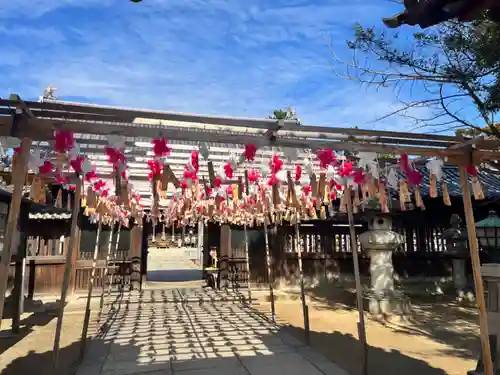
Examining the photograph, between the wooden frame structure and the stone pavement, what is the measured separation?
1668 mm

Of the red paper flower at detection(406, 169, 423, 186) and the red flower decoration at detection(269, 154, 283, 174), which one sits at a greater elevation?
the red flower decoration at detection(269, 154, 283, 174)

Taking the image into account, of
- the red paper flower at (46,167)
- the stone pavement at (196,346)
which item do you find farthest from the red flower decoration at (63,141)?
the stone pavement at (196,346)

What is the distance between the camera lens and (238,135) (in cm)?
378

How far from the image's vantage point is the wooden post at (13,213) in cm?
311

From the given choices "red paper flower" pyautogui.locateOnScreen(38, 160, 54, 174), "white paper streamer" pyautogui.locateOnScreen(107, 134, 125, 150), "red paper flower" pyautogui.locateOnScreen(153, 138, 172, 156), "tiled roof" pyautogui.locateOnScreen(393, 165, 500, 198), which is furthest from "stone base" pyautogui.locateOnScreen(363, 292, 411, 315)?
"red paper flower" pyautogui.locateOnScreen(38, 160, 54, 174)

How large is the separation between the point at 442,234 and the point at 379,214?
176 inches

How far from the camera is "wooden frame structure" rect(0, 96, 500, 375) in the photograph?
3331mm

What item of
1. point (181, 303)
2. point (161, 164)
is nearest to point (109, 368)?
point (161, 164)

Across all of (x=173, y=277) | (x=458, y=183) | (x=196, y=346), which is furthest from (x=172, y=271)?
(x=196, y=346)

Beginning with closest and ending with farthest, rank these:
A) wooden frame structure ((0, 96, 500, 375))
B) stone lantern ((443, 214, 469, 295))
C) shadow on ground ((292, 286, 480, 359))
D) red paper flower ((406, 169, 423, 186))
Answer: wooden frame structure ((0, 96, 500, 375)) < red paper flower ((406, 169, 423, 186)) < shadow on ground ((292, 286, 480, 359)) < stone lantern ((443, 214, 469, 295))

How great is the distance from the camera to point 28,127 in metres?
3.37

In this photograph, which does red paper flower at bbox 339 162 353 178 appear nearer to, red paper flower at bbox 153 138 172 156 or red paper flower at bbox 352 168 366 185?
red paper flower at bbox 352 168 366 185

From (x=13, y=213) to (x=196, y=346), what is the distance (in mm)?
4475

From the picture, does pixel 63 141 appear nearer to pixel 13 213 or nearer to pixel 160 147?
pixel 13 213
